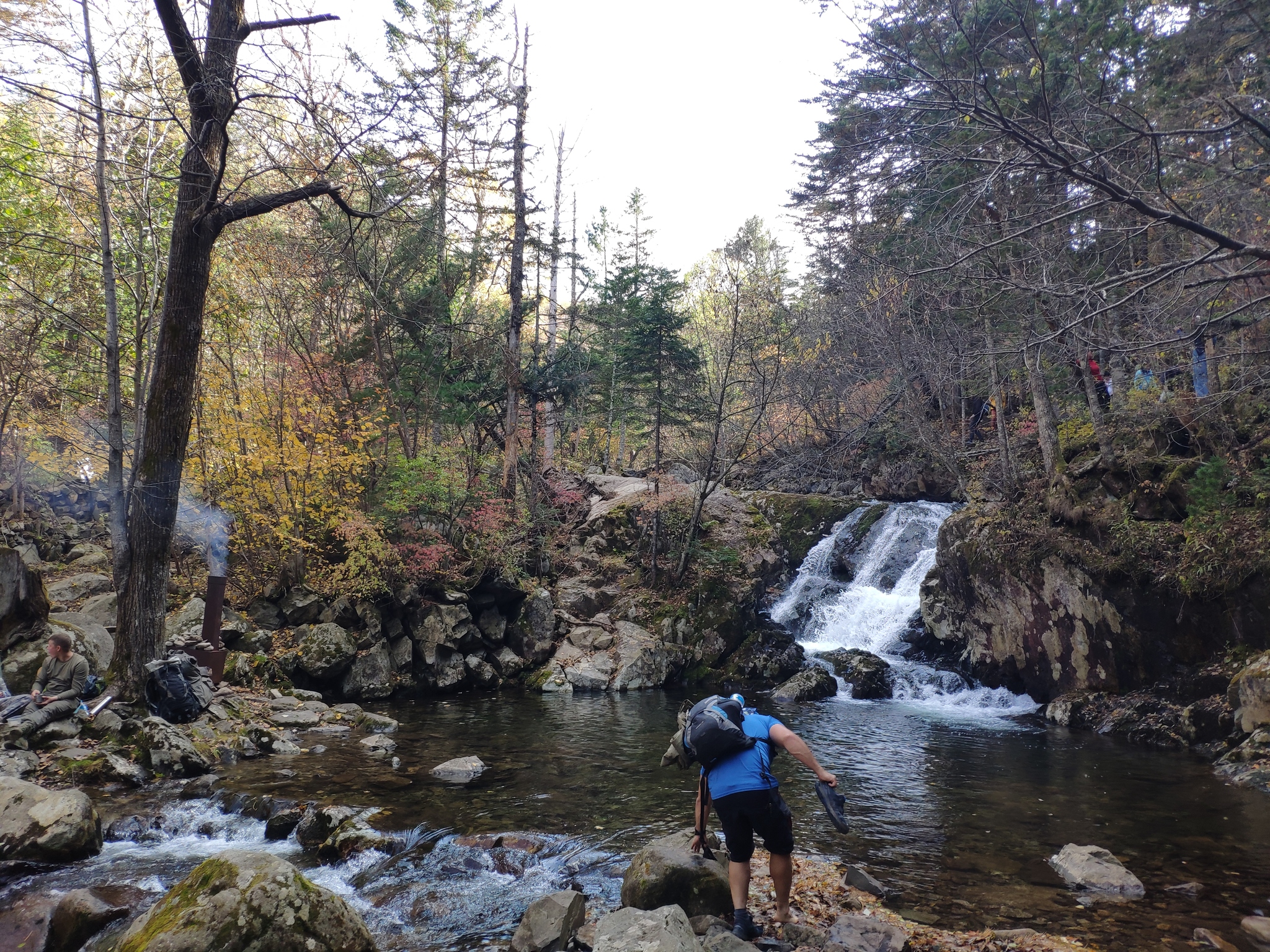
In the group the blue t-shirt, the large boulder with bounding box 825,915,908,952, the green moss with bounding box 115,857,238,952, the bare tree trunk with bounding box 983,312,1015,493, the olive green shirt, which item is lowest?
the large boulder with bounding box 825,915,908,952

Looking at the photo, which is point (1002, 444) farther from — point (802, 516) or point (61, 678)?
point (61, 678)

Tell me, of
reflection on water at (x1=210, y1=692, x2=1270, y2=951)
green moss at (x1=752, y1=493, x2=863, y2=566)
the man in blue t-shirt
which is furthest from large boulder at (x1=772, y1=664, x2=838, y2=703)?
the man in blue t-shirt

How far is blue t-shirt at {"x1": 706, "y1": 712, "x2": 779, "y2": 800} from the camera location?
4445 millimetres

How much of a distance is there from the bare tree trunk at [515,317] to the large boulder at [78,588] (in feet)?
29.7

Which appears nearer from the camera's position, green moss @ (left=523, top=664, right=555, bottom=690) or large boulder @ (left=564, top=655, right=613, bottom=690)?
green moss @ (left=523, top=664, right=555, bottom=690)

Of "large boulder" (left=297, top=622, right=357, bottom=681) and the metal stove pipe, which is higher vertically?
the metal stove pipe

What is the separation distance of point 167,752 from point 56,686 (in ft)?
5.35

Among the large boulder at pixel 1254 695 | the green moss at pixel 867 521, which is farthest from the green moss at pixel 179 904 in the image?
the green moss at pixel 867 521

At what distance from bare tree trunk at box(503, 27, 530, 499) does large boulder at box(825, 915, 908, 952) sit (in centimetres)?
1491

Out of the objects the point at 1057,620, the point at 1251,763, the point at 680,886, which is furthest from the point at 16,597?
the point at 1057,620

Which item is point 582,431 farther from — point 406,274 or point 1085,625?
point 1085,625

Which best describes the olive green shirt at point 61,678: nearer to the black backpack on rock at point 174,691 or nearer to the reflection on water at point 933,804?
the black backpack on rock at point 174,691

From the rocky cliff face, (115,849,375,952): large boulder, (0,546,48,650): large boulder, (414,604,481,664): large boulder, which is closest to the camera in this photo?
(115,849,375,952): large boulder

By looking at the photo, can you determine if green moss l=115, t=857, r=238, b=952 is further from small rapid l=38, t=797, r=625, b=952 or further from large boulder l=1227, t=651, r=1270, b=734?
large boulder l=1227, t=651, r=1270, b=734
